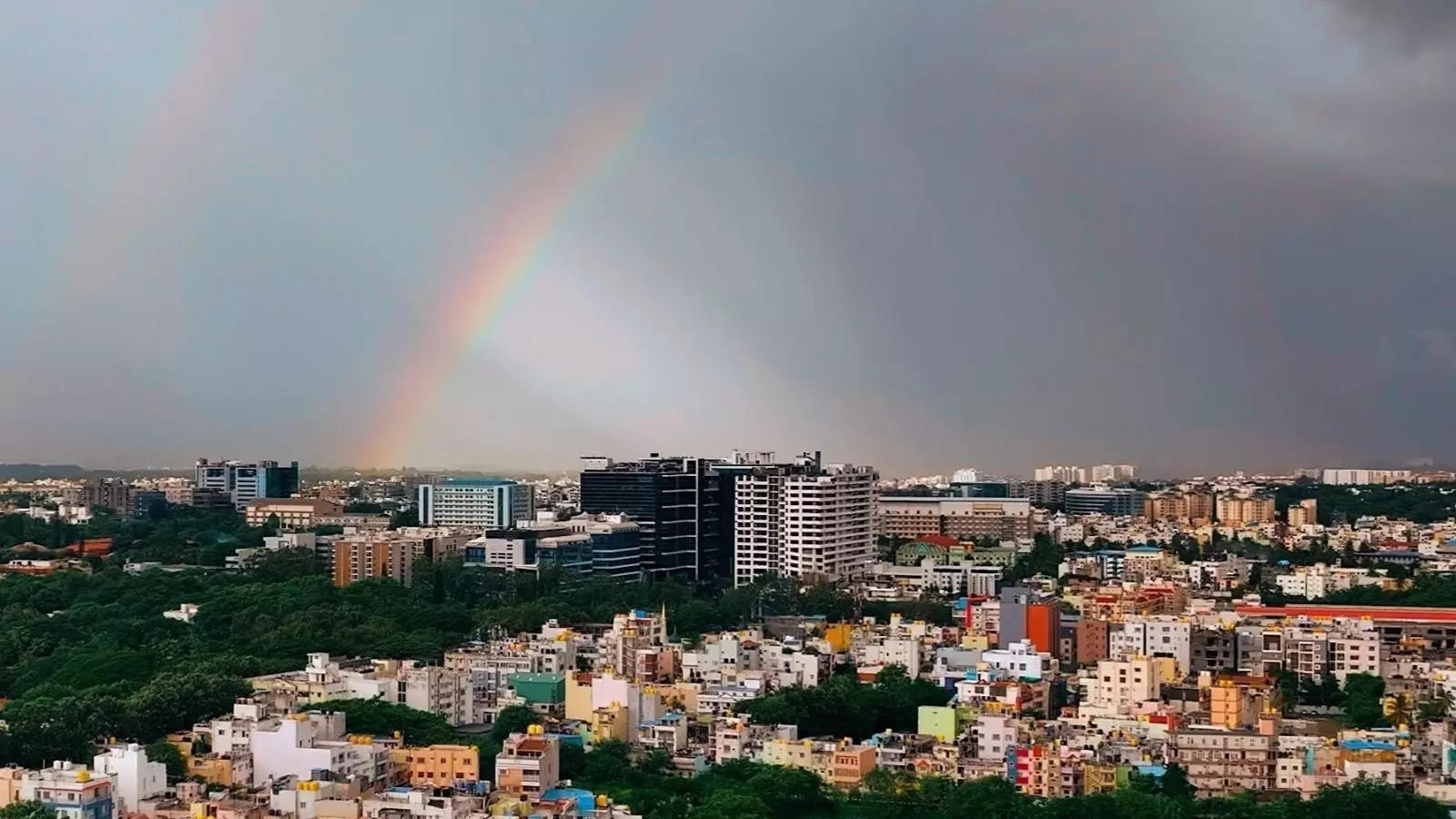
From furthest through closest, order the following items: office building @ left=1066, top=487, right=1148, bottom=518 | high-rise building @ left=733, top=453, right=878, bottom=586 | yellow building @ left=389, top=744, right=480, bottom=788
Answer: office building @ left=1066, top=487, right=1148, bottom=518 < high-rise building @ left=733, top=453, right=878, bottom=586 < yellow building @ left=389, top=744, right=480, bottom=788

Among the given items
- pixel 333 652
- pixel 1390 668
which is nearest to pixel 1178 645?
pixel 1390 668

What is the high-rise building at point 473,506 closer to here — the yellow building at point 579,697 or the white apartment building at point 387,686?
the white apartment building at point 387,686

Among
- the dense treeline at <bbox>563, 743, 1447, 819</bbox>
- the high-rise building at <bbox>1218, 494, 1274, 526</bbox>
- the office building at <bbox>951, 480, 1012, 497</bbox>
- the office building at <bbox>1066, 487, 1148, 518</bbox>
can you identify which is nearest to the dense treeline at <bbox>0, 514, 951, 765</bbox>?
the dense treeline at <bbox>563, 743, 1447, 819</bbox>

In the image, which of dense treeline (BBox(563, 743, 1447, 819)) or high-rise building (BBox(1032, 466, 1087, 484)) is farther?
high-rise building (BBox(1032, 466, 1087, 484))

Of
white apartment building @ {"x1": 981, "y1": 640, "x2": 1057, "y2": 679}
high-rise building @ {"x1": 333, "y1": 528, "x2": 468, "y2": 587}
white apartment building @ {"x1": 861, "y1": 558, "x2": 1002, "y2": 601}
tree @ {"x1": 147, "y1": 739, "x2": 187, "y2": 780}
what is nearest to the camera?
tree @ {"x1": 147, "y1": 739, "x2": 187, "y2": 780}

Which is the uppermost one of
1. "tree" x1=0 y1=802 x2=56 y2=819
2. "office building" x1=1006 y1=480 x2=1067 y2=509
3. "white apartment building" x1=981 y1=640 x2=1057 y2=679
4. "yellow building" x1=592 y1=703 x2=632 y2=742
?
"office building" x1=1006 y1=480 x2=1067 y2=509

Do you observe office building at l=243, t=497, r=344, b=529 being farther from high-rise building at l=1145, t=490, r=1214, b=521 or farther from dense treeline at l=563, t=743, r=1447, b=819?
dense treeline at l=563, t=743, r=1447, b=819

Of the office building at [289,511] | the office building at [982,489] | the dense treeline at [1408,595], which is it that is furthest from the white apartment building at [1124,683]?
the office building at [982,489]

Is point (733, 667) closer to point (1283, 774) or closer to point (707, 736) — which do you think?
point (707, 736)
